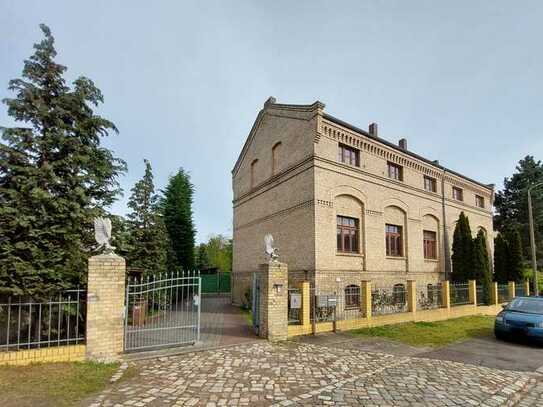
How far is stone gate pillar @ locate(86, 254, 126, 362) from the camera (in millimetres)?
7125

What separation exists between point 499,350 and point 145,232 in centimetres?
1547

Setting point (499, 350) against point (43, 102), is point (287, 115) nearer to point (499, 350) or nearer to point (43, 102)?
point (43, 102)

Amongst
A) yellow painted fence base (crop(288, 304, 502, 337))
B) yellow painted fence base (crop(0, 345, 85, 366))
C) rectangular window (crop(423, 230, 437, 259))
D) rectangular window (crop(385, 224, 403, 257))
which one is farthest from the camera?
rectangular window (crop(423, 230, 437, 259))

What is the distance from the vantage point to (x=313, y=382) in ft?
20.1

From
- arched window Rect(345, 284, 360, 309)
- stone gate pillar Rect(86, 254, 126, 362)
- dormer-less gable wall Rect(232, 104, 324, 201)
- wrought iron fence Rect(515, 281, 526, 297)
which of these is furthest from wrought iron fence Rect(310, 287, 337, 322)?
wrought iron fence Rect(515, 281, 526, 297)

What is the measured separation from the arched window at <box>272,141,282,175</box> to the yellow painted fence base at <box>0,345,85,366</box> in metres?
12.8

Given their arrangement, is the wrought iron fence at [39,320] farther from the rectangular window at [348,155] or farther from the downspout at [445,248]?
the downspout at [445,248]

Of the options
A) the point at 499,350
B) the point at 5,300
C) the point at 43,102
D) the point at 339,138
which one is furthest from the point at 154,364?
the point at 339,138

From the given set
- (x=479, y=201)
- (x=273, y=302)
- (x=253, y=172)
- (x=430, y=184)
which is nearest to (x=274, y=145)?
(x=253, y=172)

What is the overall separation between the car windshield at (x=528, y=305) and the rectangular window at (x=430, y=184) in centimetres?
986

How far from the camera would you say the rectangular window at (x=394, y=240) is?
17819 millimetres

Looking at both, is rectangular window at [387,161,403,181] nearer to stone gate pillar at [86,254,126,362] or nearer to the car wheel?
the car wheel

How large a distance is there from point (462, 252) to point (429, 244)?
2.18m

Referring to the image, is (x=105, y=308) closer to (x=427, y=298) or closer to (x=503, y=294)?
(x=427, y=298)
